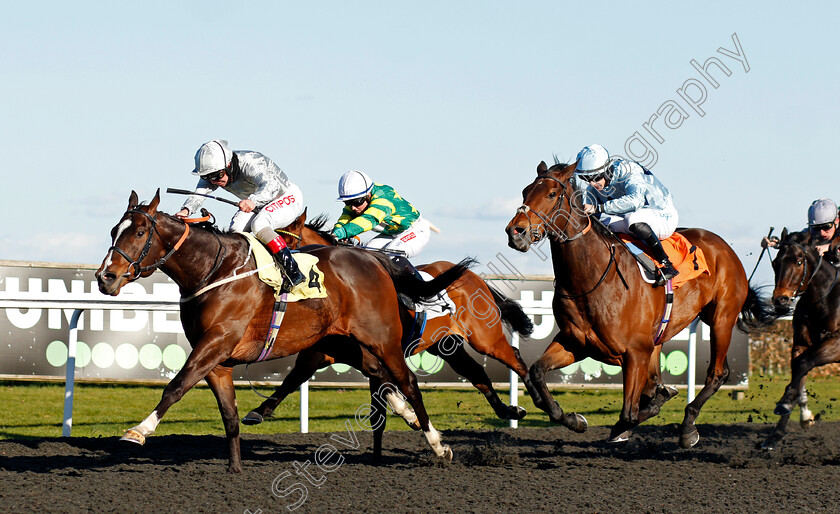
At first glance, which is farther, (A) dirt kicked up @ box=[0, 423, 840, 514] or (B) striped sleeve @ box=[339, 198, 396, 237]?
(B) striped sleeve @ box=[339, 198, 396, 237]

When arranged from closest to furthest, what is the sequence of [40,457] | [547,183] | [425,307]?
1. [547,183]
2. [40,457]
3. [425,307]

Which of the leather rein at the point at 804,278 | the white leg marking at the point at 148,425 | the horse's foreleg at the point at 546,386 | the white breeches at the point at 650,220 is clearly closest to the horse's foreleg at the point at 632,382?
the horse's foreleg at the point at 546,386

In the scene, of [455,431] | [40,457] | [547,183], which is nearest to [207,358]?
[40,457]

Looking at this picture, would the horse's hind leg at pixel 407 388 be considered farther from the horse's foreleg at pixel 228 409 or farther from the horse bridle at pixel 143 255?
the horse bridle at pixel 143 255

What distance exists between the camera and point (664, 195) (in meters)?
5.73

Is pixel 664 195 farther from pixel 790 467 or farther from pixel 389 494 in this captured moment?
pixel 389 494

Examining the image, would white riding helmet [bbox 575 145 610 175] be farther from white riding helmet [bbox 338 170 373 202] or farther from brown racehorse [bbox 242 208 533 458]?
white riding helmet [bbox 338 170 373 202]

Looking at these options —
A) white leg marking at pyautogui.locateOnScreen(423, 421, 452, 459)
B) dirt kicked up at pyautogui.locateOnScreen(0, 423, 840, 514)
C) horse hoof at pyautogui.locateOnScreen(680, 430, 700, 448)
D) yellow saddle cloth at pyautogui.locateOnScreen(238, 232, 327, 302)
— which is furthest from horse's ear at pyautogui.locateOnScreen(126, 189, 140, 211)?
horse hoof at pyautogui.locateOnScreen(680, 430, 700, 448)

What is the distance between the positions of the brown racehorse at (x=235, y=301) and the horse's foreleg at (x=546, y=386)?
2.02ft

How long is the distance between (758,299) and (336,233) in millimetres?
3087

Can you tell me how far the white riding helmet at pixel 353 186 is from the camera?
5.87 metres

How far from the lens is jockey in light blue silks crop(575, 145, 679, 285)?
17.4 ft

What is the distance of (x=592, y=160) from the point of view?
529cm

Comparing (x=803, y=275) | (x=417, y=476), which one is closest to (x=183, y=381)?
(x=417, y=476)
